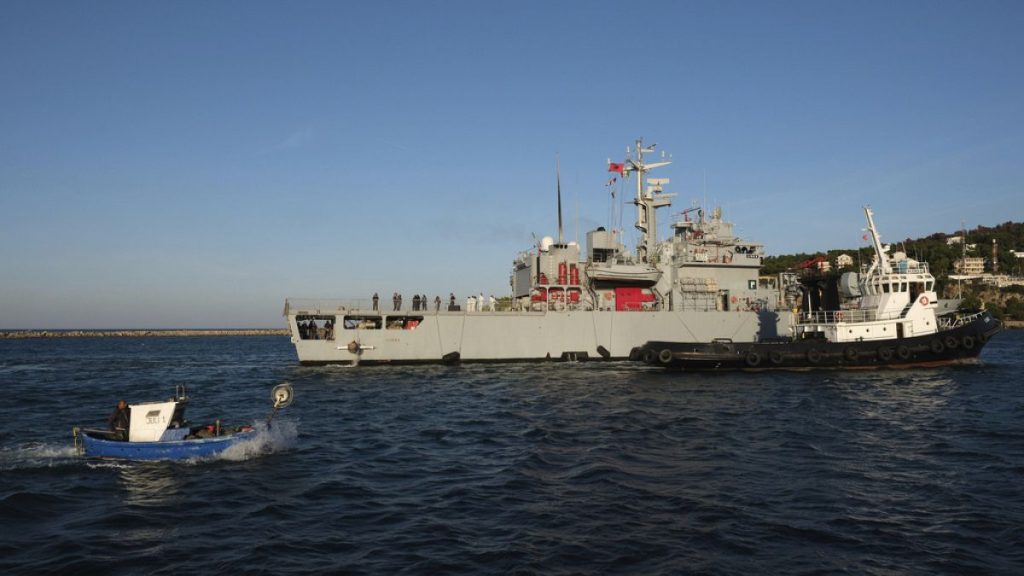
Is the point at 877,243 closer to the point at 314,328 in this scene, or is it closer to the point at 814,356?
the point at 814,356

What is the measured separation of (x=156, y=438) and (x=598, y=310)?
26901 millimetres

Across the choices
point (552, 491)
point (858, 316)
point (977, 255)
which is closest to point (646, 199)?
point (858, 316)

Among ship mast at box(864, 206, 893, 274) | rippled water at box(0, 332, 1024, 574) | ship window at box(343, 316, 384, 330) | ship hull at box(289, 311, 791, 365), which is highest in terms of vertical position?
ship mast at box(864, 206, 893, 274)

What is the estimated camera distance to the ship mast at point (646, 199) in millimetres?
42781

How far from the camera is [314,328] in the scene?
36.4 metres

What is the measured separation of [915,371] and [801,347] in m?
5.49

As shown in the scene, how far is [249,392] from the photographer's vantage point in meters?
29.3

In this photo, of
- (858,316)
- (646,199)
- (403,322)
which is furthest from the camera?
(646,199)

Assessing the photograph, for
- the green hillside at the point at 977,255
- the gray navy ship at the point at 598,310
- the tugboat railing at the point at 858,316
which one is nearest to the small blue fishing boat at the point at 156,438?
the gray navy ship at the point at 598,310

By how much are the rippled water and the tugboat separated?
28.7ft

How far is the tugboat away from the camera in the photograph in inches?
1257

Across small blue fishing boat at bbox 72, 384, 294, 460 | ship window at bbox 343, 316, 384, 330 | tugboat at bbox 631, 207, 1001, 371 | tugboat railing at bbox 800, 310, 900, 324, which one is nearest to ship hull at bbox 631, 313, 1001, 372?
tugboat at bbox 631, 207, 1001, 371

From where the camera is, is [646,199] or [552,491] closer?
[552,491]

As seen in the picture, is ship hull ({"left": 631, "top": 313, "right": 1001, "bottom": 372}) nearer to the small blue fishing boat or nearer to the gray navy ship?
the gray navy ship
